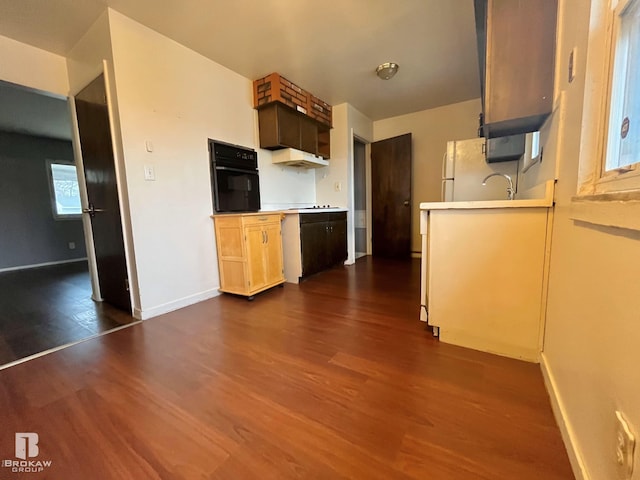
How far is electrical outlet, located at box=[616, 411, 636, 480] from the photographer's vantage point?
53cm

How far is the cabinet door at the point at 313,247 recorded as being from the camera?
10.00 ft

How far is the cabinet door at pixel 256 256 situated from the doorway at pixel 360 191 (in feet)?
8.06

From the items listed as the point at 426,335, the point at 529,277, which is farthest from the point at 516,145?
the point at 426,335

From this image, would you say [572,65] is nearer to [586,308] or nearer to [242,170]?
[586,308]

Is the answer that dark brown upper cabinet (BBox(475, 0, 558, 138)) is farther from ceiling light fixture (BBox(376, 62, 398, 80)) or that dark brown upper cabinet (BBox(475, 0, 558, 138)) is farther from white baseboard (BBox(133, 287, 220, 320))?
white baseboard (BBox(133, 287, 220, 320))

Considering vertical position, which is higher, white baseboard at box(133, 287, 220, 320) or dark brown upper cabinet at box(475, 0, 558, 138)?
dark brown upper cabinet at box(475, 0, 558, 138)

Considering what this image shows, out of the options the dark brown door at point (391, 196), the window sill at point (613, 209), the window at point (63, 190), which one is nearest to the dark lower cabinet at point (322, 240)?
the dark brown door at point (391, 196)

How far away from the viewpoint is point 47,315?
2223 millimetres

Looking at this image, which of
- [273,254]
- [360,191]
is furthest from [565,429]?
[360,191]

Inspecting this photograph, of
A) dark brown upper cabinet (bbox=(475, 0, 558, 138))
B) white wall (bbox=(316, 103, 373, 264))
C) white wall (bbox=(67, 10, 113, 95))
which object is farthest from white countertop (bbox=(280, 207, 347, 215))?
dark brown upper cabinet (bbox=(475, 0, 558, 138))

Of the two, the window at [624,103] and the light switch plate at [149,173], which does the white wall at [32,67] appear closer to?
the light switch plate at [149,173]

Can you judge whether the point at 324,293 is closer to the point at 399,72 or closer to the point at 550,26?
the point at 550,26

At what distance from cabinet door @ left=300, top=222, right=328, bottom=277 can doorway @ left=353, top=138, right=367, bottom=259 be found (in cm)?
151

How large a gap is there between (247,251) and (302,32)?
1975 millimetres
